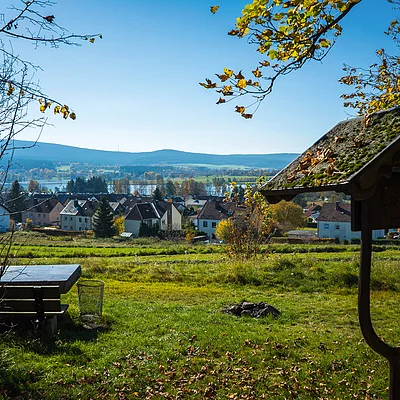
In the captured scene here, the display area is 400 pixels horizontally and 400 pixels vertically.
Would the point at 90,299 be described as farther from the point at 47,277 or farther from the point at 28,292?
the point at 28,292

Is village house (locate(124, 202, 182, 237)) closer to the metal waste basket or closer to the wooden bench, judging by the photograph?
the metal waste basket

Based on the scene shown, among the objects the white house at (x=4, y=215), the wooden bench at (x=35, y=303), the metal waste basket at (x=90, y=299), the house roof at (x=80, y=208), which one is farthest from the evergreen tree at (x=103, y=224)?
the wooden bench at (x=35, y=303)

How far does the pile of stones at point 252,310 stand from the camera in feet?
31.3

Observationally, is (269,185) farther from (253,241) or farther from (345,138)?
(253,241)

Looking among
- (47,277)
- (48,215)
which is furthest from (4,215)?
(48,215)

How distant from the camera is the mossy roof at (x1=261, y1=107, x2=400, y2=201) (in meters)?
3.32

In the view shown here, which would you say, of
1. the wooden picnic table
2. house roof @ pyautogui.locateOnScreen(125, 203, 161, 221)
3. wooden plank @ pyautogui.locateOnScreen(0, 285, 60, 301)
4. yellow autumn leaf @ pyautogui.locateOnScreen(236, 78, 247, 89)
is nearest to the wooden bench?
wooden plank @ pyautogui.locateOnScreen(0, 285, 60, 301)

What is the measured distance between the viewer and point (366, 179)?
3.27 metres

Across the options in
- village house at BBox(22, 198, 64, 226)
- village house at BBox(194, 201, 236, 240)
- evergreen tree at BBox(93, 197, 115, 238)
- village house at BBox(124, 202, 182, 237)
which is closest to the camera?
evergreen tree at BBox(93, 197, 115, 238)

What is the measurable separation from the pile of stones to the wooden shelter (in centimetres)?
588

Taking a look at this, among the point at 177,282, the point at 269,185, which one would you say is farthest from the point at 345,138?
the point at 177,282

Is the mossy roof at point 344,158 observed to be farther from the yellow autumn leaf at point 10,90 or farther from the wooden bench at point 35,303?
the wooden bench at point 35,303

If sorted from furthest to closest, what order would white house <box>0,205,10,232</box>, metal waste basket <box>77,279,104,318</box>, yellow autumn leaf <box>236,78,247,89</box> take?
metal waste basket <box>77,279,104,318</box>
yellow autumn leaf <box>236,78,247,89</box>
white house <box>0,205,10,232</box>

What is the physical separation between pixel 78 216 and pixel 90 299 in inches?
3122
